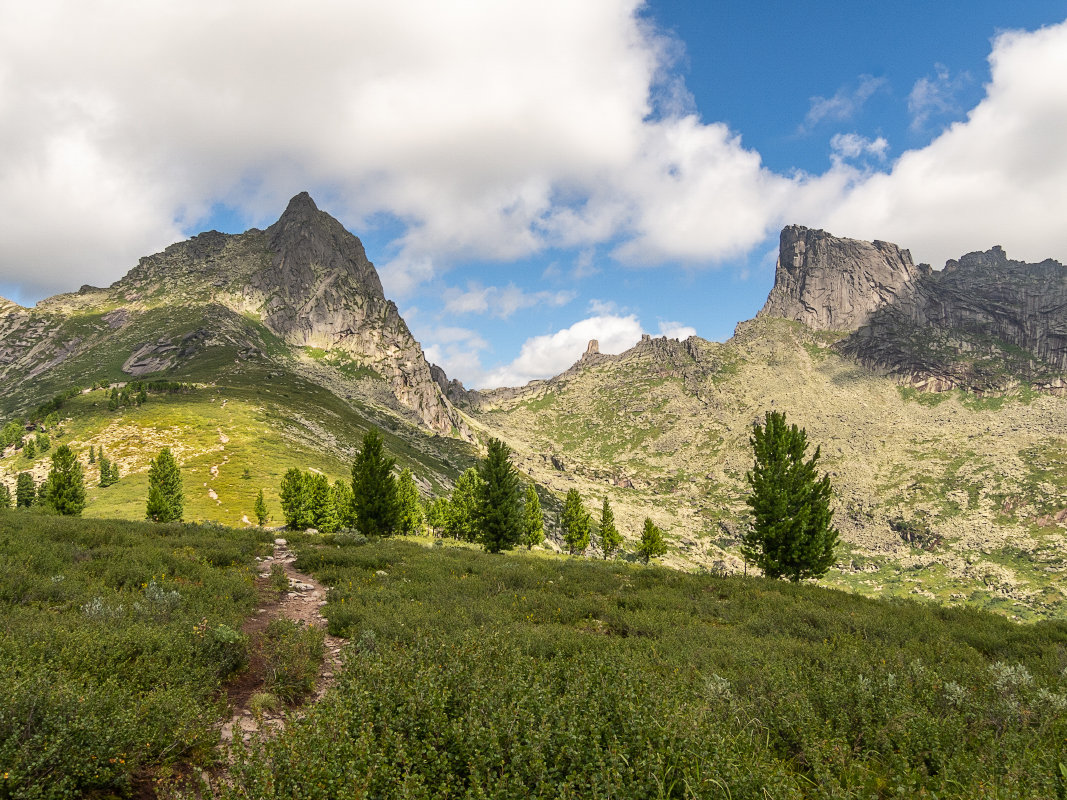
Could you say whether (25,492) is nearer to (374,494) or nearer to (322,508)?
(322,508)

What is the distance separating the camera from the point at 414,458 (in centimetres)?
18012

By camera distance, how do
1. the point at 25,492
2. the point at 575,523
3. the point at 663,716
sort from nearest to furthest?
the point at 663,716 → the point at 25,492 → the point at 575,523

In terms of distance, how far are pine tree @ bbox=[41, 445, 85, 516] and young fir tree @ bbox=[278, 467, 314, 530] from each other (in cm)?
1898

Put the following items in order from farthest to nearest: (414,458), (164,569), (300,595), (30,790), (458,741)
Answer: (414,458)
(300,595)
(164,569)
(458,741)
(30,790)

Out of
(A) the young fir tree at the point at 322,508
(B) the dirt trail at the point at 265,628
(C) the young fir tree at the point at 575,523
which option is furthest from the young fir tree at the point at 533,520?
(B) the dirt trail at the point at 265,628

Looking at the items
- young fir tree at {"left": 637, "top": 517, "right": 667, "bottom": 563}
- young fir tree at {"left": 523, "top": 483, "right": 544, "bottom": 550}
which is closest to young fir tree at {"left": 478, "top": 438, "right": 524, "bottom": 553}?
young fir tree at {"left": 523, "top": 483, "right": 544, "bottom": 550}

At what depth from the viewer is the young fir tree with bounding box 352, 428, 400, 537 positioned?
37.4 metres

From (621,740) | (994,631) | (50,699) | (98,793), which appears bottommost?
(994,631)

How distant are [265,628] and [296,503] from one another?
54.2m

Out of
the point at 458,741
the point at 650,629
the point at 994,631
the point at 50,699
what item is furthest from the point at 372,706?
the point at 994,631

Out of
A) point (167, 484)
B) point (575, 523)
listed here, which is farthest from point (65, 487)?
point (575, 523)

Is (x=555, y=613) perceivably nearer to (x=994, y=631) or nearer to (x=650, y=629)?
(x=650, y=629)

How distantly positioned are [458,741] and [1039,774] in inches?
221

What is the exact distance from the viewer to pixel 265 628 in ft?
35.0
